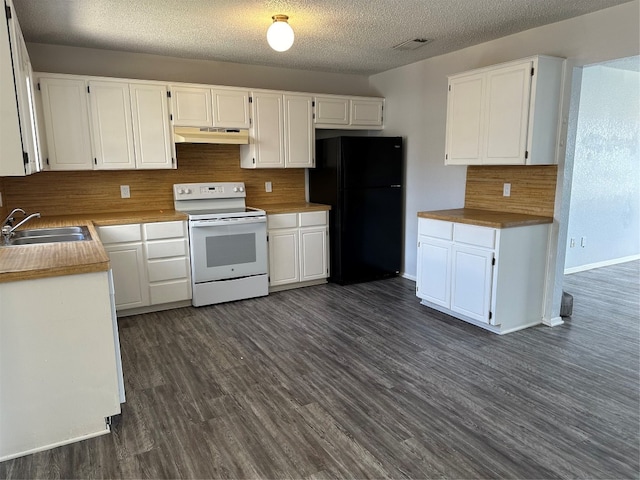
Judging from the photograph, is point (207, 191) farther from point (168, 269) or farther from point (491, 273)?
point (491, 273)

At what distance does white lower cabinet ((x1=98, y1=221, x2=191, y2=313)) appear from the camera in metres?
3.69

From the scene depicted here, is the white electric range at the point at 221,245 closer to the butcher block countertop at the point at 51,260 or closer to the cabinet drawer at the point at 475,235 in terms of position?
the butcher block countertop at the point at 51,260

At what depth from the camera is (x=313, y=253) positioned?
468cm

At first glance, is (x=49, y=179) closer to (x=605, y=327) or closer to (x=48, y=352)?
(x=48, y=352)

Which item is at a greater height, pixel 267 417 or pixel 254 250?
pixel 254 250

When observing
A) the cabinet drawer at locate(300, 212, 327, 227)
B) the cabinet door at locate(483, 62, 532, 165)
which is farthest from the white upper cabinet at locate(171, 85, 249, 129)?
the cabinet door at locate(483, 62, 532, 165)

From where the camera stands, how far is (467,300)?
354cm

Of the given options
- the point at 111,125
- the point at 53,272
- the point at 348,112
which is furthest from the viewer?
the point at 348,112

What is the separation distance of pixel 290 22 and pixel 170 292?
98.9 inches

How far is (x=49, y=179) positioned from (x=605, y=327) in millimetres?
4927

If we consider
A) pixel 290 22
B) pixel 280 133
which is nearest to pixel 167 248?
pixel 280 133

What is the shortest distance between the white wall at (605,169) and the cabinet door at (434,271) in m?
2.28

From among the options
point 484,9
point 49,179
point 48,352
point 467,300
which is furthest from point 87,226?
point 484,9

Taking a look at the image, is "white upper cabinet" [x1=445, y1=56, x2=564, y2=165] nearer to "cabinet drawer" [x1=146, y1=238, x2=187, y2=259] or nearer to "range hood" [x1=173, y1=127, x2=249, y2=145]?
"range hood" [x1=173, y1=127, x2=249, y2=145]
